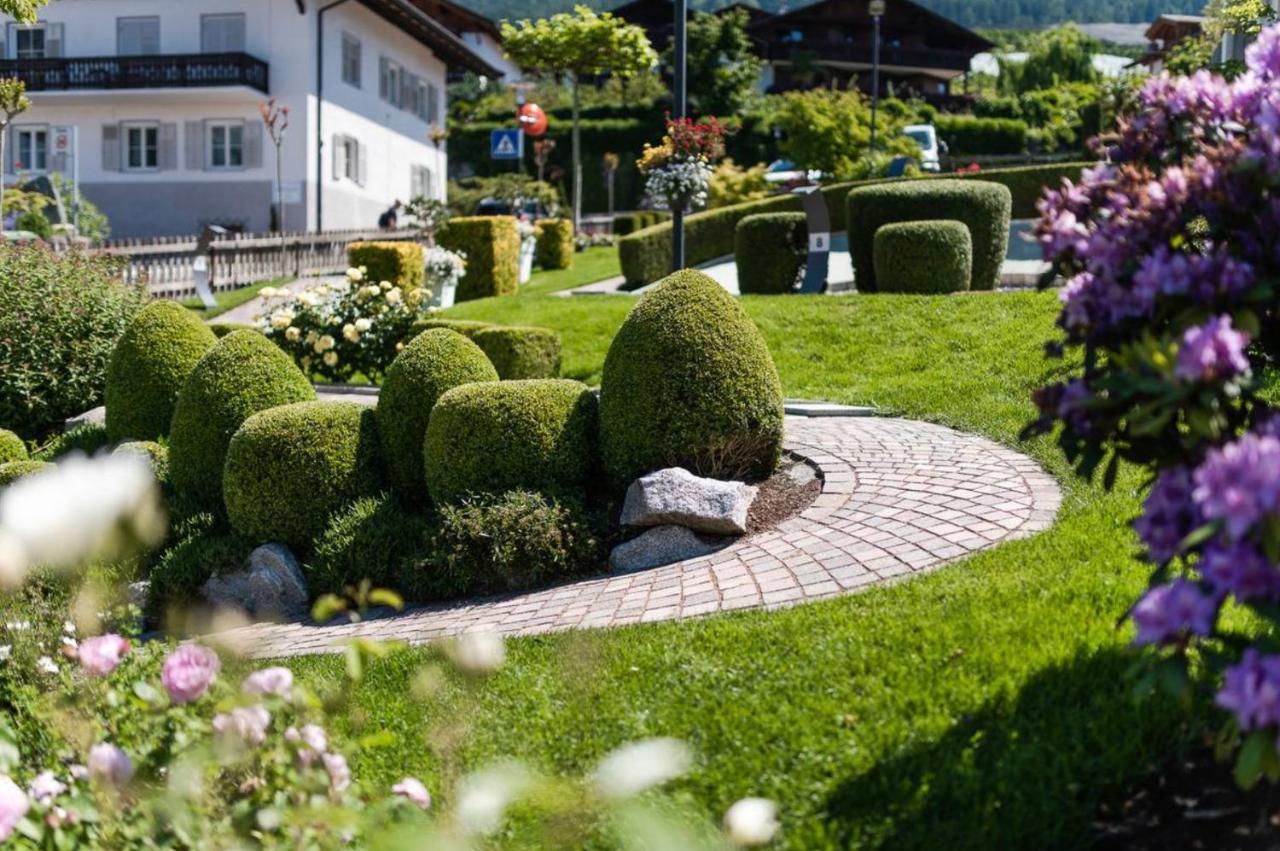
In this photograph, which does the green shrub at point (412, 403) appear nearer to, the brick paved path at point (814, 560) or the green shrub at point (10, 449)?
the brick paved path at point (814, 560)

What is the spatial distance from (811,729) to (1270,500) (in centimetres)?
196

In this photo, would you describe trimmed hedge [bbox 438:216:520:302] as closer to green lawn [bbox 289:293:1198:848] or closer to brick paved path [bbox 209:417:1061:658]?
brick paved path [bbox 209:417:1061:658]

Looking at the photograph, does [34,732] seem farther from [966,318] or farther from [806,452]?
[966,318]

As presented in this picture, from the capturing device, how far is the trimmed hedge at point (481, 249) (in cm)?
2123

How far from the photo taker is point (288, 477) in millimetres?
7340

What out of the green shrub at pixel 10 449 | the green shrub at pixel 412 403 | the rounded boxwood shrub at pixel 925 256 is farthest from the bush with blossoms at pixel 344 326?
the rounded boxwood shrub at pixel 925 256

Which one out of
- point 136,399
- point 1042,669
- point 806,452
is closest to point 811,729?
point 1042,669

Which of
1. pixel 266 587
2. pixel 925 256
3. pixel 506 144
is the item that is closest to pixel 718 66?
pixel 506 144

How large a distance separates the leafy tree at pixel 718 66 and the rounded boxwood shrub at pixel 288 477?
4568 cm

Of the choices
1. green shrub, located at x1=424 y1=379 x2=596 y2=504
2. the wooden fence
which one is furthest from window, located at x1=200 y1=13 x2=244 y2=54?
green shrub, located at x1=424 y1=379 x2=596 y2=504

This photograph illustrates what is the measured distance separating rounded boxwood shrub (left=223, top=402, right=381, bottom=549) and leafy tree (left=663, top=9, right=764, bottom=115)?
45681mm

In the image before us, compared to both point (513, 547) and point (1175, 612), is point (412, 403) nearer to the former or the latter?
point (513, 547)

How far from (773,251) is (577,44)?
62.4 ft

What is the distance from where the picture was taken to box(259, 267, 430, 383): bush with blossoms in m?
12.3
